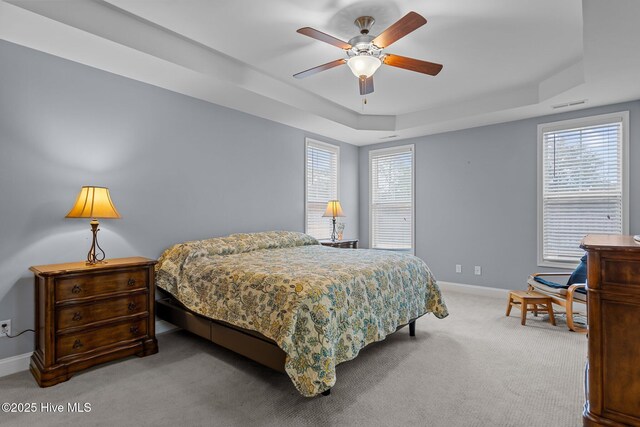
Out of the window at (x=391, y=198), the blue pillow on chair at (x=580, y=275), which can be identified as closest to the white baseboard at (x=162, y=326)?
the window at (x=391, y=198)

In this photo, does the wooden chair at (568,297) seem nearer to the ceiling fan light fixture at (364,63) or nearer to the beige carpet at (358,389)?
the beige carpet at (358,389)

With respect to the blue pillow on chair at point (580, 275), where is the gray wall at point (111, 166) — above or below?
above

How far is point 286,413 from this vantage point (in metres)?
1.96

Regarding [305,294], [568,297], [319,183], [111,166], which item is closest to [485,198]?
[568,297]

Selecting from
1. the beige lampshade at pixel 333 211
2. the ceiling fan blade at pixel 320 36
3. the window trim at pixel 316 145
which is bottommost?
the beige lampshade at pixel 333 211

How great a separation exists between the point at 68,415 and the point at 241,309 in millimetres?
1130

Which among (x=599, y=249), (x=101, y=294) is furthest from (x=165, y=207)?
(x=599, y=249)

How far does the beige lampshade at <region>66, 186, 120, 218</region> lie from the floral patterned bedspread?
30.4 inches

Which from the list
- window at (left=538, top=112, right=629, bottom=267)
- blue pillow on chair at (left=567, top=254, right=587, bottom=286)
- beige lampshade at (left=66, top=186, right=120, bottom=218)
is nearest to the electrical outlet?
beige lampshade at (left=66, top=186, right=120, bottom=218)

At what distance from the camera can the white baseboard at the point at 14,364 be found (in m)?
2.43

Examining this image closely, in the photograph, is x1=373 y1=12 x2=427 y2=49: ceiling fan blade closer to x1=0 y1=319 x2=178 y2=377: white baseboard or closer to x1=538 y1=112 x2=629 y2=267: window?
x1=538 y1=112 x2=629 y2=267: window

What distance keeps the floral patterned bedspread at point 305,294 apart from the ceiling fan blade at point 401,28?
66.3 inches

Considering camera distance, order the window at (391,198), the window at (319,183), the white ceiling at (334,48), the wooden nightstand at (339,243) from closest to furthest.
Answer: the white ceiling at (334,48) → the wooden nightstand at (339,243) → the window at (319,183) → the window at (391,198)

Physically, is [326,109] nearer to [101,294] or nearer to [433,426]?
[101,294]
